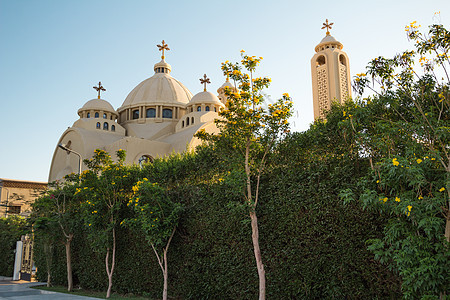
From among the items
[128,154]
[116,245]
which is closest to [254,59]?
[116,245]

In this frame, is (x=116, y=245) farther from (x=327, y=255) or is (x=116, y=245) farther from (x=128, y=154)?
(x=128, y=154)

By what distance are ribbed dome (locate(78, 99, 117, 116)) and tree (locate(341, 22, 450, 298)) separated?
32.0 meters

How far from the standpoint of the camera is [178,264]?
9.16 metres

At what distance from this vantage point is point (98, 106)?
34.9m

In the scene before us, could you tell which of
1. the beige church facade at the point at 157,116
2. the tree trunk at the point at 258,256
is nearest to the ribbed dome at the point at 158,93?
the beige church facade at the point at 157,116

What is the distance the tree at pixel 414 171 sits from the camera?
4637 millimetres

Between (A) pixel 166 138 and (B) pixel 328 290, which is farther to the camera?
(A) pixel 166 138

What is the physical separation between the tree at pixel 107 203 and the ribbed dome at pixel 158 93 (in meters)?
25.6

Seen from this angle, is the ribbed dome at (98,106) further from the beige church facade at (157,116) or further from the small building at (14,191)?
the small building at (14,191)

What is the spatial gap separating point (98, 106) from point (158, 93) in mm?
5747

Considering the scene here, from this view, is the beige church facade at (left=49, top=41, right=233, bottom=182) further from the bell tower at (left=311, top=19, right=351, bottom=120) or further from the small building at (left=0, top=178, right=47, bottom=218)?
the bell tower at (left=311, top=19, right=351, bottom=120)

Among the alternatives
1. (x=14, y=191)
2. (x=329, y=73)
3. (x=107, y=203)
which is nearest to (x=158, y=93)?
(x=14, y=191)

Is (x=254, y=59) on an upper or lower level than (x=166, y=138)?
lower

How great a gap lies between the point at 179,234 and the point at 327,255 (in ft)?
13.2
